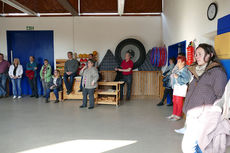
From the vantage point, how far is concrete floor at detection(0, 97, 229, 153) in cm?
271

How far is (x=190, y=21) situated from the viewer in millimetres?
4066

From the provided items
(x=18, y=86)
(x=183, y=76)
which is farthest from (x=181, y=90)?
(x=18, y=86)

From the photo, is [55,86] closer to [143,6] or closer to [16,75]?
[16,75]

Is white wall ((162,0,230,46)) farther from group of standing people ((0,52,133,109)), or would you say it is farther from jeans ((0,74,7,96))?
jeans ((0,74,7,96))

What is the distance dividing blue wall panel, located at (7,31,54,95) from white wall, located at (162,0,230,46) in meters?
4.45

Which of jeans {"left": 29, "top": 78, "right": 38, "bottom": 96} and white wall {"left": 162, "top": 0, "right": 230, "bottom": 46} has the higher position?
white wall {"left": 162, "top": 0, "right": 230, "bottom": 46}

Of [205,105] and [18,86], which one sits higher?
[205,105]

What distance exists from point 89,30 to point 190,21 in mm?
4112

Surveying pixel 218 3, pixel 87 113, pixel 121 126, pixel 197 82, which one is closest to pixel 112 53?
pixel 87 113

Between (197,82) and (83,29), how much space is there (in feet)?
19.8

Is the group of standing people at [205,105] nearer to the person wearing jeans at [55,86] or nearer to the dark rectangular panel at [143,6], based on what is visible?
the person wearing jeans at [55,86]

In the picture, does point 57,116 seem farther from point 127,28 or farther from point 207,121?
point 127,28

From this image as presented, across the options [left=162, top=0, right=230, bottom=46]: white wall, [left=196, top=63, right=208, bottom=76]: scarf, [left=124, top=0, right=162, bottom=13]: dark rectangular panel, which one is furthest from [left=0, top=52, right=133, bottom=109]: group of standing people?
[left=196, top=63, right=208, bottom=76]: scarf

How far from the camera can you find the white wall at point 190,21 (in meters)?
3.05
